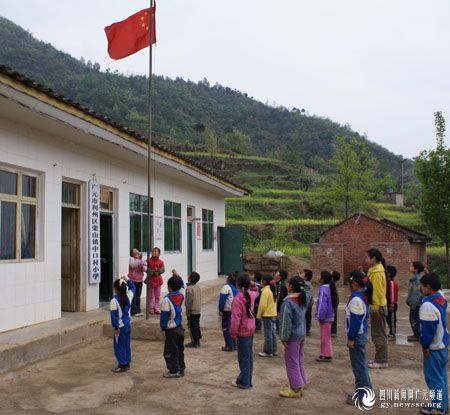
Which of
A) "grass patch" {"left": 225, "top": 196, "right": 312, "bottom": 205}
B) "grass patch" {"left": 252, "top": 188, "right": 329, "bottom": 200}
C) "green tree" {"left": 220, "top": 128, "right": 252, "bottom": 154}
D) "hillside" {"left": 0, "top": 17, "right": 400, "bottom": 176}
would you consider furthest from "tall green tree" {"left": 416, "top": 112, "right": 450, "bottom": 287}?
"hillside" {"left": 0, "top": 17, "right": 400, "bottom": 176}

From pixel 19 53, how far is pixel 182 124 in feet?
93.1

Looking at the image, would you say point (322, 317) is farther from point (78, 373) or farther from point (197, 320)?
point (78, 373)

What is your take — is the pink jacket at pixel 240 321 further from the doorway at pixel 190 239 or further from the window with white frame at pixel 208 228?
the window with white frame at pixel 208 228

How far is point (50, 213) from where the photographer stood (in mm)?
8133

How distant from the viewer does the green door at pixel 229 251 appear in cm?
1800

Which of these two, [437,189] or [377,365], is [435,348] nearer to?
[377,365]

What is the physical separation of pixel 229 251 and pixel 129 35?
35.5 feet

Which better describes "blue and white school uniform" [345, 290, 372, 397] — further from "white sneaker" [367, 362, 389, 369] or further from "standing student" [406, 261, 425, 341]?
"standing student" [406, 261, 425, 341]

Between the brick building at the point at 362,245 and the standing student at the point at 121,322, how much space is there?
497 inches

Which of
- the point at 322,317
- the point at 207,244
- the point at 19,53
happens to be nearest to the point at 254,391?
the point at 322,317

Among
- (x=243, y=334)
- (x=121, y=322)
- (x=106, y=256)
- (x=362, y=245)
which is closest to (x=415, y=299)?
(x=243, y=334)

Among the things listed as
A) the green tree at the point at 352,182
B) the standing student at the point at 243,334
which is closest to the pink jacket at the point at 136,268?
the standing student at the point at 243,334

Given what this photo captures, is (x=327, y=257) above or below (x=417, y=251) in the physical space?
below

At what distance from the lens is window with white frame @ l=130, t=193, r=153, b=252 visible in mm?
11102
